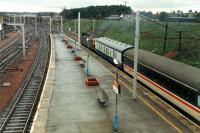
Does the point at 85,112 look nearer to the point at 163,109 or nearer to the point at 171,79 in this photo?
the point at 163,109

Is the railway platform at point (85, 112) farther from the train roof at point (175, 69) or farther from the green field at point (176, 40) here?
the green field at point (176, 40)

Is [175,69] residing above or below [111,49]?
below

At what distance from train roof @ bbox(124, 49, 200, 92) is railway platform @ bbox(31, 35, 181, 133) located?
291 cm

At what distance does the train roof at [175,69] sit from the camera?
20791 mm

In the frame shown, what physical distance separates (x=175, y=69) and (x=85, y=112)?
7.19 meters

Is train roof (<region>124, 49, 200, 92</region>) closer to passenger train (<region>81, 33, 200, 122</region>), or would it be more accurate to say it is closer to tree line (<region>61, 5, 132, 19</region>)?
passenger train (<region>81, 33, 200, 122</region>)

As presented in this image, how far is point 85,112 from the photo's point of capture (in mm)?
22078

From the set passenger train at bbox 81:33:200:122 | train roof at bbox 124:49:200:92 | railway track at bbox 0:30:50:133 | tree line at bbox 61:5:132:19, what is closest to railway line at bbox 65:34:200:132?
passenger train at bbox 81:33:200:122

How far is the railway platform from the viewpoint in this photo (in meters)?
19.2

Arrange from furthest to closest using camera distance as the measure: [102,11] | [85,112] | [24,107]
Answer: [102,11] < [24,107] < [85,112]

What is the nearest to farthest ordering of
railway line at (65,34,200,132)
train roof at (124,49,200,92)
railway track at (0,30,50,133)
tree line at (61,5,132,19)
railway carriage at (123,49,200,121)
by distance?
railway line at (65,34,200,132), railway carriage at (123,49,200,121), train roof at (124,49,200,92), railway track at (0,30,50,133), tree line at (61,5,132,19)

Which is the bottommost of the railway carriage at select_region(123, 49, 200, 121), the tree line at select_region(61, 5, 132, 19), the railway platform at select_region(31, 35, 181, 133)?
the railway platform at select_region(31, 35, 181, 133)

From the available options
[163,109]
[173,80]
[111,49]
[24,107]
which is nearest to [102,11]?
[111,49]

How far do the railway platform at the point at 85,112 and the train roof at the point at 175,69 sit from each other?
2.91 m
